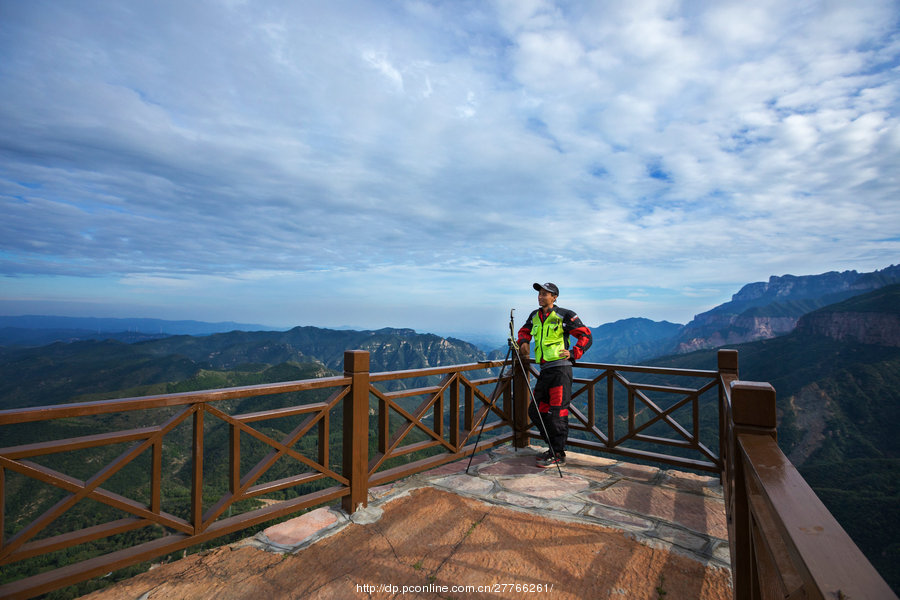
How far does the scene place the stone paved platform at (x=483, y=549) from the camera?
8.86 feet

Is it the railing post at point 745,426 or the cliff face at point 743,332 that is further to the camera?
the cliff face at point 743,332

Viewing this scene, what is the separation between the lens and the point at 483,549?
10.3 ft

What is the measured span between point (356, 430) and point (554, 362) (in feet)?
7.95

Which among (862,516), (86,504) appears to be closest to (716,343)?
(862,516)

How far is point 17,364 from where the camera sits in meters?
128

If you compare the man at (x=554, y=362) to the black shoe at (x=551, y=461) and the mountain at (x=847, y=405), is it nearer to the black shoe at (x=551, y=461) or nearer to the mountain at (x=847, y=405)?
the black shoe at (x=551, y=461)

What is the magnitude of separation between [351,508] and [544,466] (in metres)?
2.33

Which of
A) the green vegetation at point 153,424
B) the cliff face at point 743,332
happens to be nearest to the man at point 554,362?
the green vegetation at point 153,424

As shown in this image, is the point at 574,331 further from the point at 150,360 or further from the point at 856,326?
the point at 150,360

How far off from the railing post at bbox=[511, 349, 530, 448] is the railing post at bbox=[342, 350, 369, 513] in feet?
7.92

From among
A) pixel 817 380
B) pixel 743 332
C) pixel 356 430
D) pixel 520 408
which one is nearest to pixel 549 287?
pixel 520 408

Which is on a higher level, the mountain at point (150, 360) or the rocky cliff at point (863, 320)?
the rocky cliff at point (863, 320)

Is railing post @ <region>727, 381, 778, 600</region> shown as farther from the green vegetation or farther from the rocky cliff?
the rocky cliff

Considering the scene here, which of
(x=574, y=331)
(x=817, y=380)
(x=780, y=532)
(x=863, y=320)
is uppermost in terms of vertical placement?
(x=574, y=331)
